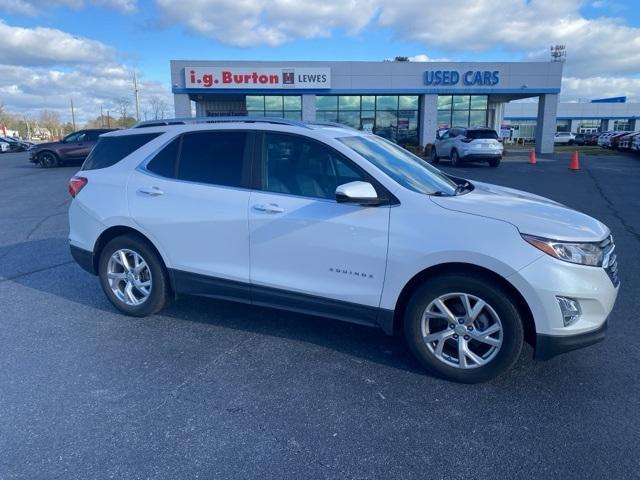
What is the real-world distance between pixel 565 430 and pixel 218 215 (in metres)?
2.91

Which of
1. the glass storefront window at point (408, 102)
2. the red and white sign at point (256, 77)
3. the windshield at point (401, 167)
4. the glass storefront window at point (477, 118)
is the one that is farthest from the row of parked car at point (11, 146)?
the windshield at point (401, 167)

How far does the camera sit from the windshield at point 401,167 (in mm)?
3623

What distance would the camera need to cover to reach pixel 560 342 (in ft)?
9.91

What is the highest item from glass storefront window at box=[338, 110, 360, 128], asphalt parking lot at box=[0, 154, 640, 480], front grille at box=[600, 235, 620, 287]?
glass storefront window at box=[338, 110, 360, 128]

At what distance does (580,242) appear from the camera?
304 centimetres

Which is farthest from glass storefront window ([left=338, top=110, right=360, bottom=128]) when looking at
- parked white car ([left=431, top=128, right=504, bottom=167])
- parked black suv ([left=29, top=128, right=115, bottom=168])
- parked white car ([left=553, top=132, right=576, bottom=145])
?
parked white car ([left=553, top=132, right=576, bottom=145])

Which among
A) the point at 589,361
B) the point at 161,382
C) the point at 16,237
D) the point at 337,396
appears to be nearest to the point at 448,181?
the point at 589,361

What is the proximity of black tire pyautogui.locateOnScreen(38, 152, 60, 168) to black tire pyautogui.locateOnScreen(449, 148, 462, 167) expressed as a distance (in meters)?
18.9

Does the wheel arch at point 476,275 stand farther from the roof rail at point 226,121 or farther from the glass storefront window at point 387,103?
the glass storefront window at point 387,103

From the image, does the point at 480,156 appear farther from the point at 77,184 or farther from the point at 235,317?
the point at 77,184

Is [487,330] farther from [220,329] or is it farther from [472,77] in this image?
[472,77]

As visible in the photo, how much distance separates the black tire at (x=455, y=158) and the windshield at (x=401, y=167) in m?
18.0

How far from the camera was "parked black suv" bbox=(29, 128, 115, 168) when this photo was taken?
22312mm

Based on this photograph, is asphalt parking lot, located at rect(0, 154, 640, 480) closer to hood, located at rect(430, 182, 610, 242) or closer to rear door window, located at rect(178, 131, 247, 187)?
hood, located at rect(430, 182, 610, 242)
